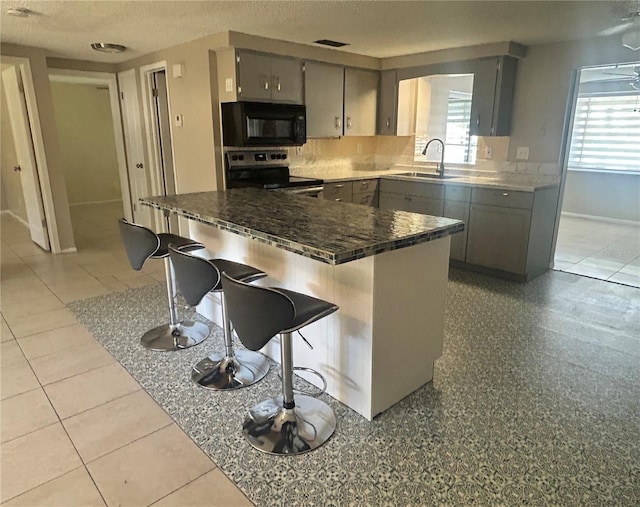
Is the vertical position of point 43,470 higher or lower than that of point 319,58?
lower

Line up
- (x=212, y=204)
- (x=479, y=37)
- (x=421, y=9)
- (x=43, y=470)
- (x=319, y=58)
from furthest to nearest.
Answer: (x=319, y=58), (x=479, y=37), (x=421, y=9), (x=212, y=204), (x=43, y=470)

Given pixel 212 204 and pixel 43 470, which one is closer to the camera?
pixel 43 470

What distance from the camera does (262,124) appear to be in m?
4.06

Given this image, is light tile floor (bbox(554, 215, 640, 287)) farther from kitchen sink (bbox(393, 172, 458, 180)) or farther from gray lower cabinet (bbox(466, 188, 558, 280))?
kitchen sink (bbox(393, 172, 458, 180))

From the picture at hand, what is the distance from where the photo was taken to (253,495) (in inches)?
67.2

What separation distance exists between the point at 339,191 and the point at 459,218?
1.28m

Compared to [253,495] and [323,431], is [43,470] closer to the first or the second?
[253,495]

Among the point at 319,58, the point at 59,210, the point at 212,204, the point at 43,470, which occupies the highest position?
the point at 319,58

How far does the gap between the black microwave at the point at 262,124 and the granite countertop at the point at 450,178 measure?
0.63 meters

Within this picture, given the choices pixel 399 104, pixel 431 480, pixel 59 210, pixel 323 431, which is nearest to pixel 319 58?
pixel 399 104

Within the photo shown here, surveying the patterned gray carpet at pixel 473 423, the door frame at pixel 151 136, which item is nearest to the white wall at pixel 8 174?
the door frame at pixel 151 136

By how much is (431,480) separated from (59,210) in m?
4.93

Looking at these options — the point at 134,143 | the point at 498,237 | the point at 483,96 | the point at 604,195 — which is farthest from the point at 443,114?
the point at 134,143

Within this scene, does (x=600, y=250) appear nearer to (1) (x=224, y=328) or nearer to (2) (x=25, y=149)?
(1) (x=224, y=328)
